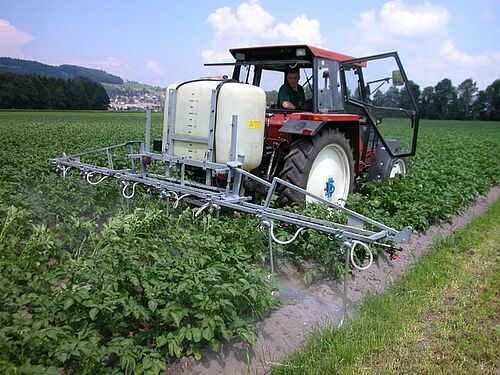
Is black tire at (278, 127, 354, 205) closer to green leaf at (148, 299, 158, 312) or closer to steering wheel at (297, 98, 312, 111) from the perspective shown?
steering wheel at (297, 98, 312, 111)

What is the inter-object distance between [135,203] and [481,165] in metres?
9.12

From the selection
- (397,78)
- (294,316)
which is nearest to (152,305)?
(294,316)

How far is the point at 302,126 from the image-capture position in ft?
16.3

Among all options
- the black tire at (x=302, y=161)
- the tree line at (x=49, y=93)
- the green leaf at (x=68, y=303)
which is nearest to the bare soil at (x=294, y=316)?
the green leaf at (x=68, y=303)

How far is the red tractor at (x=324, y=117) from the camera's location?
5.07 m

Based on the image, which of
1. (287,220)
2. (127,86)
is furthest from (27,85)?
(287,220)

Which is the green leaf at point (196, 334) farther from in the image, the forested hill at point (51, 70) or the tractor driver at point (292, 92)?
the forested hill at point (51, 70)

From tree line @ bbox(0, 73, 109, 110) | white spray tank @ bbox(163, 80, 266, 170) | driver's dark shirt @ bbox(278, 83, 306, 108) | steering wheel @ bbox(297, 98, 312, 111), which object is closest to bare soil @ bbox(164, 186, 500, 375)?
white spray tank @ bbox(163, 80, 266, 170)

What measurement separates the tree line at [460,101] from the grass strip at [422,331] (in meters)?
64.0

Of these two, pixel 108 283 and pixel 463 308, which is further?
pixel 463 308

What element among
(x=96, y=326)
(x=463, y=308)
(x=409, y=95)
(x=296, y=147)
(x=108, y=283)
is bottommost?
(x=463, y=308)

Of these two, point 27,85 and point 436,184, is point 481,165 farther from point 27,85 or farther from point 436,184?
point 27,85

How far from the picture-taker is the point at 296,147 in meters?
5.07

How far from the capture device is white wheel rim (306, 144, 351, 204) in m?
5.35
